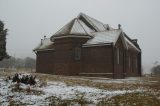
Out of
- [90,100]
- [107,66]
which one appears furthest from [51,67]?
[90,100]

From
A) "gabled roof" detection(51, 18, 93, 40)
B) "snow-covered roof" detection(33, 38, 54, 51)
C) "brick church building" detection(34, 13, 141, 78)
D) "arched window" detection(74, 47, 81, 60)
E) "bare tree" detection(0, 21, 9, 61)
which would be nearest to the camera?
"bare tree" detection(0, 21, 9, 61)

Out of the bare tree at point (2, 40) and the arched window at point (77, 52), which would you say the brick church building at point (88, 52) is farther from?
the bare tree at point (2, 40)

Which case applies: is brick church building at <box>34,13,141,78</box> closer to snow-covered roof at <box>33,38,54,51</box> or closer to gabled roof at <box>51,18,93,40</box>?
gabled roof at <box>51,18,93,40</box>

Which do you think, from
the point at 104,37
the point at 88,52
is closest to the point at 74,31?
the point at 88,52

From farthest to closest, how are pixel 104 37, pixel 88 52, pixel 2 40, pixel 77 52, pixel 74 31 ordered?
pixel 74 31 → pixel 77 52 → pixel 104 37 → pixel 88 52 → pixel 2 40

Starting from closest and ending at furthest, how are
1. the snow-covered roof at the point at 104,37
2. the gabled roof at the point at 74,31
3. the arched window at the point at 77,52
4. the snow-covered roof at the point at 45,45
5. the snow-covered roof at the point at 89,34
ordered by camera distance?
the snow-covered roof at the point at 104,37, the snow-covered roof at the point at 89,34, the gabled roof at the point at 74,31, the arched window at the point at 77,52, the snow-covered roof at the point at 45,45

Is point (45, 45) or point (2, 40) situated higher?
point (45, 45)

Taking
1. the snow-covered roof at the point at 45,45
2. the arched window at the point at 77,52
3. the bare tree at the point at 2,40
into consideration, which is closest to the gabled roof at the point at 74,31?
the arched window at the point at 77,52

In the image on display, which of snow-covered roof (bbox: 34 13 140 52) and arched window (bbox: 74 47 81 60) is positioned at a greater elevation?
snow-covered roof (bbox: 34 13 140 52)

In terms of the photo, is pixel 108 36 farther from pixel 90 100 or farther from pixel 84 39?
pixel 90 100

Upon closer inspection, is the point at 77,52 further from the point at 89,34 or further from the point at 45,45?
the point at 45,45

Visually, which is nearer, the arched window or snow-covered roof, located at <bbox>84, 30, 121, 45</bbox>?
snow-covered roof, located at <bbox>84, 30, 121, 45</bbox>

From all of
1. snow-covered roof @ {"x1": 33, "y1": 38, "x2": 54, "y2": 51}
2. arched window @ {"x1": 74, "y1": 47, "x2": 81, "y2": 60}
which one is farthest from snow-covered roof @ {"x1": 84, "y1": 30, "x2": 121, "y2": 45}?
snow-covered roof @ {"x1": 33, "y1": 38, "x2": 54, "y2": 51}

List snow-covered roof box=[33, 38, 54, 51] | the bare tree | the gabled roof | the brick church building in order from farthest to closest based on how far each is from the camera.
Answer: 1. snow-covered roof box=[33, 38, 54, 51]
2. the gabled roof
3. the brick church building
4. the bare tree
